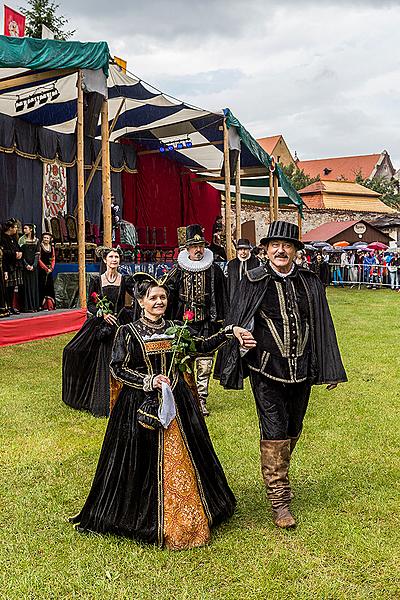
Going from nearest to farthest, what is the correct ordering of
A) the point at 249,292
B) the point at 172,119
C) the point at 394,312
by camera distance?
1. the point at 249,292
2. the point at 172,119
3. the point at 394,312

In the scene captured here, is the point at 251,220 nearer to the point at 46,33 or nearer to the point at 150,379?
the point at 46,33

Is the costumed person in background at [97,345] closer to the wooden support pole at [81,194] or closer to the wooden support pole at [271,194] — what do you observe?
the wooden support pole at [81,194]

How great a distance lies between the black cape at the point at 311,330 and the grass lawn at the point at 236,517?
0.81m

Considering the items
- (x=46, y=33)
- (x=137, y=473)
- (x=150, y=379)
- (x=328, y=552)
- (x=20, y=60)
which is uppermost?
(x=46, y=33)

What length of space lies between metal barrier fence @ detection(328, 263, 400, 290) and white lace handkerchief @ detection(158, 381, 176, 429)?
20365 mm

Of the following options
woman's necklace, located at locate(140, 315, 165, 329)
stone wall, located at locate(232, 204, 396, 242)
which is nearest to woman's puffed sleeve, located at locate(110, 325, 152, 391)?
woman's necklace, located at locate(140, 315, 165, 329)

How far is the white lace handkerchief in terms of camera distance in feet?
11.0

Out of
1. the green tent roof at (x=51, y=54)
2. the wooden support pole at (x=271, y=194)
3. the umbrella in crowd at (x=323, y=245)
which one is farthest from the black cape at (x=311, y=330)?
the umbrella in crowd at (x=323, y=245)

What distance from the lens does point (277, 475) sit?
3.72 m

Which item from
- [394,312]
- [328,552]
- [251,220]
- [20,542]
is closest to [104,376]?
[20,542]

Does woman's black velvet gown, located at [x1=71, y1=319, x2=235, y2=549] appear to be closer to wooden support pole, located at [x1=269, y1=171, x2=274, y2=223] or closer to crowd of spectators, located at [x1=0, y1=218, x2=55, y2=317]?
crowd of spectators, located at [x1=0, y1=218, x2=55, y2=317]

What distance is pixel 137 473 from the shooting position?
11.4 ft

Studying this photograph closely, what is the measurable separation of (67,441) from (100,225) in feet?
35.3

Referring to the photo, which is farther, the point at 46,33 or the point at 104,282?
the point at 46,33
